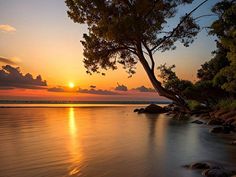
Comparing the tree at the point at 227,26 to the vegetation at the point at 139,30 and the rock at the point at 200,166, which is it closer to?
the vegetation at the point at 139,30

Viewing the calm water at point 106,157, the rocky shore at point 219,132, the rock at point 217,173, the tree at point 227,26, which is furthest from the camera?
the tree at point 227,26

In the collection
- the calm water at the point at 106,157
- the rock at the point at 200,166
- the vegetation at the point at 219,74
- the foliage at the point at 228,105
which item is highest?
the vegetation at the point at 219,74

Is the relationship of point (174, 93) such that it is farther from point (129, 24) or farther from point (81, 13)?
point (81, 13)

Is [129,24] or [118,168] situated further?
[129,24]

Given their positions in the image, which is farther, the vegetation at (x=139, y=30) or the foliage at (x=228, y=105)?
the foliage at (x=228, y=105)

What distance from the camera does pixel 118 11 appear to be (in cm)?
1647

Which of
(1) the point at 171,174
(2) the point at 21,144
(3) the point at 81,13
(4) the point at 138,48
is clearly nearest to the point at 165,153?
(1) the point at 171,174

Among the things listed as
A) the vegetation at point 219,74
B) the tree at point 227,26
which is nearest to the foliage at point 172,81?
the vegetation at point 219,74

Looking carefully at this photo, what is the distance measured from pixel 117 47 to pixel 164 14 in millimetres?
3738

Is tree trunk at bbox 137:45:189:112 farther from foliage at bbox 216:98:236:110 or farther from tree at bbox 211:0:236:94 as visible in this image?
foliage at bbox 216:98:236:110

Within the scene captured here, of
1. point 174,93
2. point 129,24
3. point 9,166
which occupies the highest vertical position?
point 129,24

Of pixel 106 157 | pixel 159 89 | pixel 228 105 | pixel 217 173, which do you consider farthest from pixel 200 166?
pixel 228 105

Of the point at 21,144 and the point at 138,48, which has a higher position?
the point at 138,48

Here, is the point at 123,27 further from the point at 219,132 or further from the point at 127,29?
the point at 219,132
